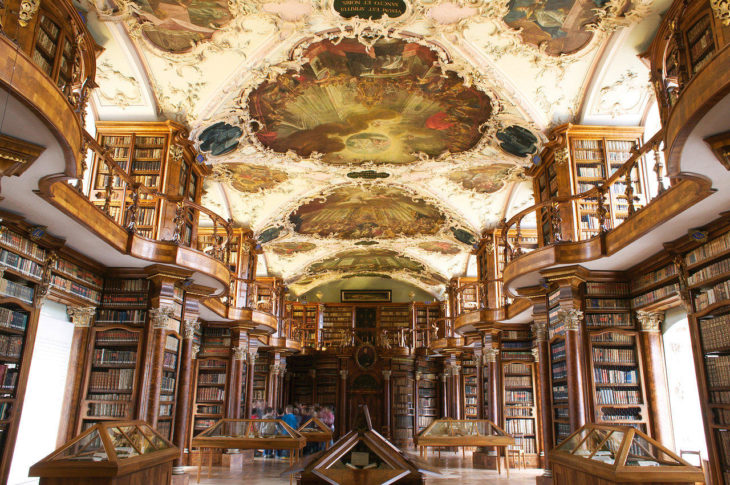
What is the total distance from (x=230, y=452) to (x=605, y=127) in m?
9.87

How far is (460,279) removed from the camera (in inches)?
714

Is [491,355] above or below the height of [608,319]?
below

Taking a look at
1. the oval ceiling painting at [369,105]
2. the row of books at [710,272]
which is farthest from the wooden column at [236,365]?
the row of books at [710,272]

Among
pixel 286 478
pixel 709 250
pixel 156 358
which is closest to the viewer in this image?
pixel 709 250

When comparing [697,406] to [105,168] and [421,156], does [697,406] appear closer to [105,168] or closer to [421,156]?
[421,156]

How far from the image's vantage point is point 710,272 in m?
6.18

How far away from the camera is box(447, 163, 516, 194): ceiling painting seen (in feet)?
38.7

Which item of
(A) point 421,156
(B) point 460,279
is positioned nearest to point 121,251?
(A) point 421,156

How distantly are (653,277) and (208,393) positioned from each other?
9.94 metres

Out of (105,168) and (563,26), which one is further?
(105,168)

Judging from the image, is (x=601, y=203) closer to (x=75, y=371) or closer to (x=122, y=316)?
(x=122, y=316)

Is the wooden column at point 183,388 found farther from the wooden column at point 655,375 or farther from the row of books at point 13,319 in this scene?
the wooden column at point 655,375

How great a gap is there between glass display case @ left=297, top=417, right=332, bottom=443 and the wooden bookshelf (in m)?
2.77

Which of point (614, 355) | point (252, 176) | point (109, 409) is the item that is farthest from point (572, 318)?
point (252, 176)
